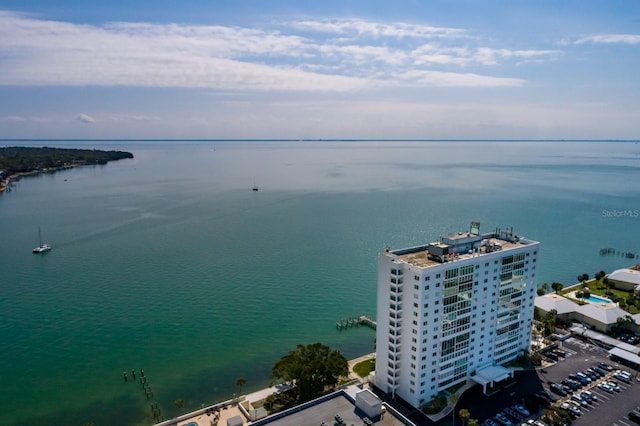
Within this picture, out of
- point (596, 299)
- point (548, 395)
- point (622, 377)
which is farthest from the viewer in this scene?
point (596, 299)

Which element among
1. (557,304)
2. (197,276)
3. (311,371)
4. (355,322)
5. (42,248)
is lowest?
(355,322)

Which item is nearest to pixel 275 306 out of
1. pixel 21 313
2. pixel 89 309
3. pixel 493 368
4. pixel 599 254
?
pixel 89 309

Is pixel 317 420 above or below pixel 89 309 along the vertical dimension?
above

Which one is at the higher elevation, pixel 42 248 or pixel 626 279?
pixel 42 248

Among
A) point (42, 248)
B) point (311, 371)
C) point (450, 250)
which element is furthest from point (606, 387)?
point (42, 248)

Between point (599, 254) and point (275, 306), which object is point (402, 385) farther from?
point (599, 254)

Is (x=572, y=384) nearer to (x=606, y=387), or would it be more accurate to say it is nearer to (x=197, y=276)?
(x=606, y=387)
